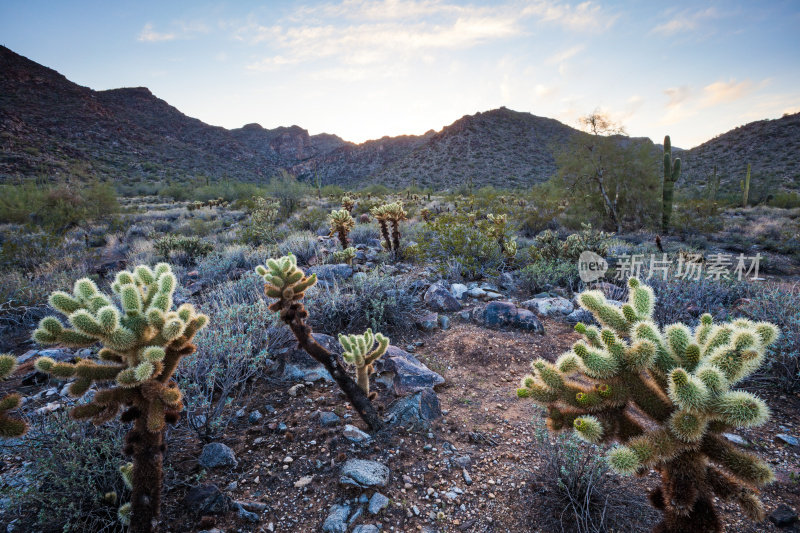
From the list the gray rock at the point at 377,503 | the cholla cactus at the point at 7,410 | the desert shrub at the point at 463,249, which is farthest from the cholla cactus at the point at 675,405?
the desert shrub at the point at 463,249

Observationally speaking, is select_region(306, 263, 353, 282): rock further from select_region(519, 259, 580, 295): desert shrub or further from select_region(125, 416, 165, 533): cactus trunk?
select_region(125, 416, 165, 533): cactus trunk

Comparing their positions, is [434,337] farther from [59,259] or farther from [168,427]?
[59,259]

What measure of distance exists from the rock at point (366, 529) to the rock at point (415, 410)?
894mm

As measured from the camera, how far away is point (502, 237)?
344 inches

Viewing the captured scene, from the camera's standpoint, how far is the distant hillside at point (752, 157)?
2652 centimetres

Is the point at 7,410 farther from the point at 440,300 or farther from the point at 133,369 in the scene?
the point at 440,300

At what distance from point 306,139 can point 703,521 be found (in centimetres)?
8374

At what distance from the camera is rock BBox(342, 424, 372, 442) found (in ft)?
9.00

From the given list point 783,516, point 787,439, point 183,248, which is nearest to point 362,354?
point 783,516

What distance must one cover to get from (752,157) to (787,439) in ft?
135

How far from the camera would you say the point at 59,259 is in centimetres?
811

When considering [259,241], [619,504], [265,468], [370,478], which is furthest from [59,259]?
[619,504]

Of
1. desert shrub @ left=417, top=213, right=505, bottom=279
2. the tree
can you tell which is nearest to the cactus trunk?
desert shrub @ left=417, top=213, right=505, bottom=279

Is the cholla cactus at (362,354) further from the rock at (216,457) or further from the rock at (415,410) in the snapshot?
the rock at (216,457)
